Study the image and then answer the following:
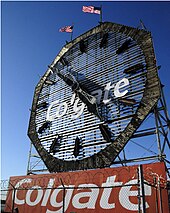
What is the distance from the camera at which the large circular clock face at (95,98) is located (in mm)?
10758

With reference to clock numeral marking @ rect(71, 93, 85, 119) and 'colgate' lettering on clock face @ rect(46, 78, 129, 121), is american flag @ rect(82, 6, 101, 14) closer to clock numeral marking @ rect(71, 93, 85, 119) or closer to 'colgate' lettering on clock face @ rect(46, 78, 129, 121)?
'colgate' lettering on clock face @ rect(46, 78, 129, 121)

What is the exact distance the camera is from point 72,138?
41.6ft

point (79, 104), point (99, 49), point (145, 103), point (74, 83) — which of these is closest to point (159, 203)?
point (145, 103)

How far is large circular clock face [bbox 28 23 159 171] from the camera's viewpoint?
A: 424 inches

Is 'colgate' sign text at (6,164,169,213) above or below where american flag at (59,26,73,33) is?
below

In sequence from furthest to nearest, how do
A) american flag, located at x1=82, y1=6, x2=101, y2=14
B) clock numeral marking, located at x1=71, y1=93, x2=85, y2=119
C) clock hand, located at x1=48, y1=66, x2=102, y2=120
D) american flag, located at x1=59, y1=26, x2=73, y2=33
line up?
american flag, located at x1=59, y1=26, x2=73, y2=33 < american flag, located at x1=82, y1=6, x2=101, y2=14 < clock numeral marking, located at x1=71, y1=93, x2=85, y2=119 < clock hand, located at x1=48, y1=66, x2=102, y2=120

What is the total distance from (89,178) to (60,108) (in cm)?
595

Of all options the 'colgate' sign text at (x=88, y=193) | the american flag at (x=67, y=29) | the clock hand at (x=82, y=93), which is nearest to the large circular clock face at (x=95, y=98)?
the clock hand at (x=82, y=93)

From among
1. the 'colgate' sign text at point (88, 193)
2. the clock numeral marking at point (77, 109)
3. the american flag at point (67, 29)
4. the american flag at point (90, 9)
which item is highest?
the american flag at point (90, 9)

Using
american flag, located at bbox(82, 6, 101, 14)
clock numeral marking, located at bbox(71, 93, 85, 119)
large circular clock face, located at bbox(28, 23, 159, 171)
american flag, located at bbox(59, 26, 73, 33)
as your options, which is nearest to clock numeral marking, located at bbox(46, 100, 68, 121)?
large circular clock face, located at bbox(28, 23, 159, 171)

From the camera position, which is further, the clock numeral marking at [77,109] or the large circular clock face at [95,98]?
the clock numeral marking at [77,109]

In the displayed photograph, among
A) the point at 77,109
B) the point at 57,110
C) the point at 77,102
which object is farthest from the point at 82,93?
the point at 57,110

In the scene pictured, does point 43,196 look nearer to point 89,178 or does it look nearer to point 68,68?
point 89,178

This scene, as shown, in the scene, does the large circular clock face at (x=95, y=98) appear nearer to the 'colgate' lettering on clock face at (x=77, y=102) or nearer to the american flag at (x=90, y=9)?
the 'colgate' lettering on clock face at (x=77, y=102)
